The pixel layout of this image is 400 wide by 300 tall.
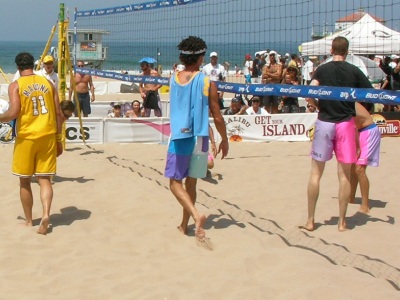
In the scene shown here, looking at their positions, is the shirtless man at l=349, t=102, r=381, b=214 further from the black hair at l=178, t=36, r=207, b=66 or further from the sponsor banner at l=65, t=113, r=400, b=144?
the sponsor banner at l=65, t=113, r=400, b=144

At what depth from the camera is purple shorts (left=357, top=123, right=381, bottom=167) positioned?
5.58 m

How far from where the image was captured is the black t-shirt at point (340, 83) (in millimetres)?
4895

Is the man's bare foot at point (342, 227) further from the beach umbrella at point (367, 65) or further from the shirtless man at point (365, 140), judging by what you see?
the beach umbrella at point (367, 65)

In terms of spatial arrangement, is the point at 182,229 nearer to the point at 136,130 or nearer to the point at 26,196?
the point at 26,196

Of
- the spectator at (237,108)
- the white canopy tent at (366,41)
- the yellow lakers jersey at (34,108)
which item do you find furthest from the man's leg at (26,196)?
the white canopy tent at (366,41)

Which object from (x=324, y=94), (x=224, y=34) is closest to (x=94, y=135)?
(x=224, y=34)

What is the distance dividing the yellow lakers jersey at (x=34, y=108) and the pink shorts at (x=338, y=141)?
2.16 m

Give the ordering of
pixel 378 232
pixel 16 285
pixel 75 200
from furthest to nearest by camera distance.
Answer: pixel 75 200
pixel 378 232
pixel 16 285

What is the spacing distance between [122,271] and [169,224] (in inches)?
47.3

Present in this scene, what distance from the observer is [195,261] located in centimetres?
425

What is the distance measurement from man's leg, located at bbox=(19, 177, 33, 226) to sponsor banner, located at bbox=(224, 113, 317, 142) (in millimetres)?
5458

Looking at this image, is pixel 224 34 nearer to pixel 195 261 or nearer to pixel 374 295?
pixel 195 261

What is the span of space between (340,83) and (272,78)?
7.36 m

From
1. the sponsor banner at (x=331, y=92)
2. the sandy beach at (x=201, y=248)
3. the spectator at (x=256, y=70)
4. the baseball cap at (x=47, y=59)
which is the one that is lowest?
the sandy beach at (x=201, y=248)
